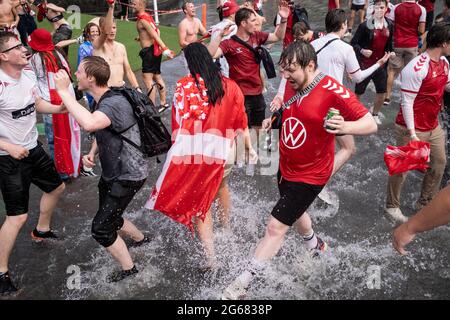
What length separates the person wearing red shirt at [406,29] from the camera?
765cm

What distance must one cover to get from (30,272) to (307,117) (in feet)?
9.53

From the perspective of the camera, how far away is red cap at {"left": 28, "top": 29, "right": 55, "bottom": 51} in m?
4.58

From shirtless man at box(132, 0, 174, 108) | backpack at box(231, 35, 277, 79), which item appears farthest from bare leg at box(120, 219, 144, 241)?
shirtless man at box(132, 0, 174, 108)

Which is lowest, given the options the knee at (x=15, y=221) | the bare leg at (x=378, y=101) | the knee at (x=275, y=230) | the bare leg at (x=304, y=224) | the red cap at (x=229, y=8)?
the bare leg at (x=378, y=101)

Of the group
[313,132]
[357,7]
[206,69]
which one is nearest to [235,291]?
[313,132]

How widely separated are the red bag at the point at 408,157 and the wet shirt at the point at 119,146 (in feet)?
7.29

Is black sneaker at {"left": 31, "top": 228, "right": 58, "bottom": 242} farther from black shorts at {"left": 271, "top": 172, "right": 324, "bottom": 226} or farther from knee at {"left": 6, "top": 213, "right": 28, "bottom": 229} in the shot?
black shorts at {"left": 271, "top": 172, "right": 324, "bottom": 226}

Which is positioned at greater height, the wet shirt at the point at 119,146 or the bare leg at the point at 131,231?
the wet shirt at the point at 119,146

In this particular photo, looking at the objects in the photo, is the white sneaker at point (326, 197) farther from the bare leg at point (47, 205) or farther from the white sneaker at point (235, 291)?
the bare leg at point (47, 205)

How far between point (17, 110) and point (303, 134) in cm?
243

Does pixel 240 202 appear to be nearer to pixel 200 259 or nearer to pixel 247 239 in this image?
pixel 247 239

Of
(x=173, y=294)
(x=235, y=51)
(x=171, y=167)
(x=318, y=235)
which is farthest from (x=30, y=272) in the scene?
(x=235, y=51)

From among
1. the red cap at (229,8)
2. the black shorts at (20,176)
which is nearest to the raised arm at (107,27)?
the red cap at (229,8)

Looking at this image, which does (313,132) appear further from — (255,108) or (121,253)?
(255,108)
